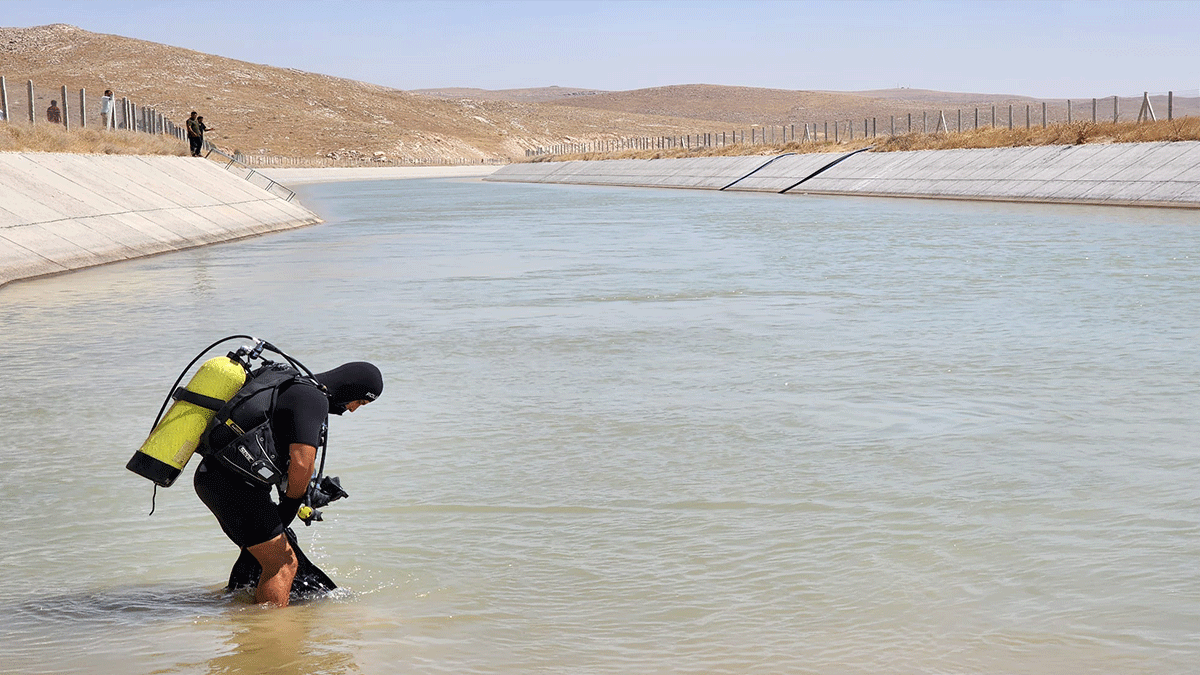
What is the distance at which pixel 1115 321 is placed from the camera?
46.2 ft

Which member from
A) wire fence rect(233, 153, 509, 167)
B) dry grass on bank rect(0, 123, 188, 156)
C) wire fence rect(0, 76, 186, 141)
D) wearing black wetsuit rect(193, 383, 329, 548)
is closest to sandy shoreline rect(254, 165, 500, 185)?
wire fence rect(233, 153, 509, 167)

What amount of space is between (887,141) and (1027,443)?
165ft

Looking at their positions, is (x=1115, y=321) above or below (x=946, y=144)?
below

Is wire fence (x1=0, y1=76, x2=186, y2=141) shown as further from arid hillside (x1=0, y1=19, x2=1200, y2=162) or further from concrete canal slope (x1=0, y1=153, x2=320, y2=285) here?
arid hillside (x1=0, y1=19, x2=1200, y2=162)

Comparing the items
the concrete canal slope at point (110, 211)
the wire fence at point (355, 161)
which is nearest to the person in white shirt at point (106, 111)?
the concrete canal slope at point (110, 211)

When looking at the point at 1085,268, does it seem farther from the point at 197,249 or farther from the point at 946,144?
the point at 946,144

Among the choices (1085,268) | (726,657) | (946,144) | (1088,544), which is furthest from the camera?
(946,144)

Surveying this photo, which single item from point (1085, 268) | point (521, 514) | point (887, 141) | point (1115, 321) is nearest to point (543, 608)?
point (521, 514)

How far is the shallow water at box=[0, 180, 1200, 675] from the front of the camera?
567 centimetres

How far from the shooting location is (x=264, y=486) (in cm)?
563

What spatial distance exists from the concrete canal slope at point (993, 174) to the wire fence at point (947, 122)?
4.23 m

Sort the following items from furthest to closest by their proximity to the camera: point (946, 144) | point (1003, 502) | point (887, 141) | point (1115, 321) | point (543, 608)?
point (887, 141) → point (946, 144) → point (1115, 321) → point (1003, 502) → point (543, 608)

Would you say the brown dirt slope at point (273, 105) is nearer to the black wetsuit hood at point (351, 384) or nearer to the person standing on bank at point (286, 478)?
the person standing on bank at point (286, 478)

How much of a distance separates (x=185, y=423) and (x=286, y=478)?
462mm
